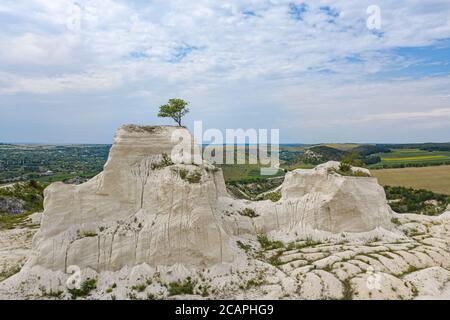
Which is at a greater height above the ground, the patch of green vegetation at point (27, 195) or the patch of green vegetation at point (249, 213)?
the patch of green vegetation at point (249, 213)

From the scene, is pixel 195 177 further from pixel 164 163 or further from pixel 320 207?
pixel 320 207

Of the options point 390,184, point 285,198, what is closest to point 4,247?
point 285,198

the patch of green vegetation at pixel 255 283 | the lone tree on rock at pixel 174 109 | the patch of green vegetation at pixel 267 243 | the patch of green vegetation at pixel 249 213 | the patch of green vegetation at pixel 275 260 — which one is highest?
the lone tree on rock at pixel 174 109

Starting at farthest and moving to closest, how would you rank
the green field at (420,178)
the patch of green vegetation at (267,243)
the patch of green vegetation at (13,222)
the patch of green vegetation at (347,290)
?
the green field at (420,178) → the patch of green vegetation at (13,222) → the patch of green vegetation at (267,243) → the patch of green vegetation at (347,290)

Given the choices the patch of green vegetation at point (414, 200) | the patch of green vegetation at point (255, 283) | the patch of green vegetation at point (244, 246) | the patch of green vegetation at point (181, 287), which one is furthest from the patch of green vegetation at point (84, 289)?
the patch of green vegetation at point (414, 200)

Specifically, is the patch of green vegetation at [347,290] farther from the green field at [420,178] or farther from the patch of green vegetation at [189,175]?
the green field at [420,178]
